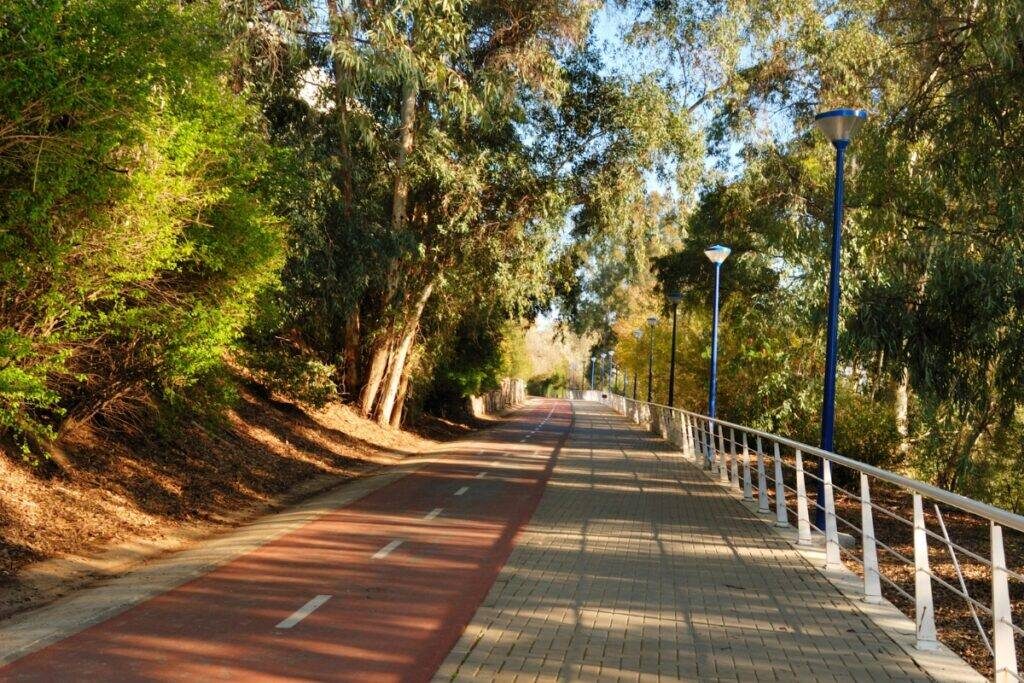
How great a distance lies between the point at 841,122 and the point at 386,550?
833cm

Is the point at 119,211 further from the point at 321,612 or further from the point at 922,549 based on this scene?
the point at 922,549

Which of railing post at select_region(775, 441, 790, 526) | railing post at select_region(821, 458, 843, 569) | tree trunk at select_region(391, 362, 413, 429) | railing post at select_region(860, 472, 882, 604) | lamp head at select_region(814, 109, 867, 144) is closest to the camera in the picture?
railing post at select_region(860, 472, 882, 604)

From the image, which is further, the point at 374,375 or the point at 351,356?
the point at 351,356

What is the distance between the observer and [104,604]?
28.6ft

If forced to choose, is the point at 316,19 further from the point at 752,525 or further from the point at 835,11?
the point at 835,11

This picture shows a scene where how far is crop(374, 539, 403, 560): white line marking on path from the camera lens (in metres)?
11.0

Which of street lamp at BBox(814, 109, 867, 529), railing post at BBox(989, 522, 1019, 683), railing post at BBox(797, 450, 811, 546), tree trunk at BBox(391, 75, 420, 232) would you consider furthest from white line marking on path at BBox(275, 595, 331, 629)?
tree trunk at BBox(391, 75, 420, 232)

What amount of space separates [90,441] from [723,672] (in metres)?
11.4

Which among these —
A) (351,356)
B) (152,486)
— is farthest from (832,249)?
(351,356)

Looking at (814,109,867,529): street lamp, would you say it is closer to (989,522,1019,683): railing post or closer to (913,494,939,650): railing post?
(913,494,939,650): railing post

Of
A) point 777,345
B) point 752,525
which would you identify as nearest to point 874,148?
point 752,525

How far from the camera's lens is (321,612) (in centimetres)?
826

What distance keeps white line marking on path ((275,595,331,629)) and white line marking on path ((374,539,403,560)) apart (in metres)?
2.09

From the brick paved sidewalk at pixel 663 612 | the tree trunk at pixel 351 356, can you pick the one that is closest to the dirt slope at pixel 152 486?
the brick paved sidewalk at pixel 663 612
